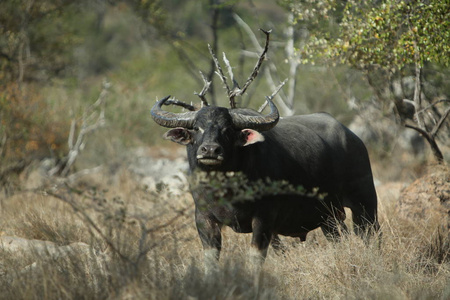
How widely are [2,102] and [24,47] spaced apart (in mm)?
4655

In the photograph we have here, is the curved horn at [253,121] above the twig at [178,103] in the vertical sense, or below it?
above

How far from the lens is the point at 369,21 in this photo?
796 centimetres

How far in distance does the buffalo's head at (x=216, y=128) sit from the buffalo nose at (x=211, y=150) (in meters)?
0.06

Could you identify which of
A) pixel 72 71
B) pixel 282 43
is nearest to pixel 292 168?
pixel 282 43

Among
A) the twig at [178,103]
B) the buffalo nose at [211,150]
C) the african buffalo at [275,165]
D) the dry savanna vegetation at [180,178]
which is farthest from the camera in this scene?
the twig at [178,103]

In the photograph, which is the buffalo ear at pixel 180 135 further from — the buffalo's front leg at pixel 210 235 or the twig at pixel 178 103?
the buffalo's front leg at pixel 210 235

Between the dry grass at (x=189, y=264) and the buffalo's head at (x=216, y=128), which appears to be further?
the buffalo's head at (x=216, y=128)

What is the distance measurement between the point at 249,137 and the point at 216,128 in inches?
13.5

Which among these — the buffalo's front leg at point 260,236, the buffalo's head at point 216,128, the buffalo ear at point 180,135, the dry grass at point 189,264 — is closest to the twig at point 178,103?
the buffalo's head at point 216,128

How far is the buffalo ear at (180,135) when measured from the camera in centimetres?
621

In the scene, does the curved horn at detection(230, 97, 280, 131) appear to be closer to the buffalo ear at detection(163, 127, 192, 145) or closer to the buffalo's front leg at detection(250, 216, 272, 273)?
the buffalo ear at detection(163, 127, 192, 145)

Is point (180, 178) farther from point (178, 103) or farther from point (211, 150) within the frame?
point (178, 103)

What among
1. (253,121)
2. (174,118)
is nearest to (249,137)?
(253,121)

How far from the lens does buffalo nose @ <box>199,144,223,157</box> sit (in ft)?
18.7
